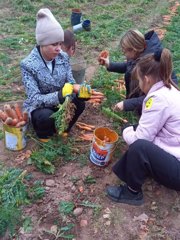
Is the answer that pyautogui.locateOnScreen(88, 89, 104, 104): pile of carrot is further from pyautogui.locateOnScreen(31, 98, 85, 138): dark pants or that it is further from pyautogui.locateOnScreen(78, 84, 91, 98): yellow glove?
pyautogui.locateOnScreen(78, 84, 91, 98): yellow glove

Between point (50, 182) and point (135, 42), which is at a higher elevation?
point (135, 42)

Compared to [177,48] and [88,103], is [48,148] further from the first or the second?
[177,48]

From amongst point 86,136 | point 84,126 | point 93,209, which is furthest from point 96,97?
point 93,209

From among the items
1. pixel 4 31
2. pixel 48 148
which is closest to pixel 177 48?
pixel 4 31

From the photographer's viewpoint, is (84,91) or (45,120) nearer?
(84,91)

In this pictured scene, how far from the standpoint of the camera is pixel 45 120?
3.40 metres

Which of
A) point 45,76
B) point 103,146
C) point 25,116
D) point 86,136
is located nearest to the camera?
point 103,146

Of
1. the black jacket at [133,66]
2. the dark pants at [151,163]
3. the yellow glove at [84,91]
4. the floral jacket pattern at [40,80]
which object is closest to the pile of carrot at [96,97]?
the black jacket at [133,66]

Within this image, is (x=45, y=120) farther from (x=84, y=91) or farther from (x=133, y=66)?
(x=133, y=66)

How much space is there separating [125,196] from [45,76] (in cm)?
138

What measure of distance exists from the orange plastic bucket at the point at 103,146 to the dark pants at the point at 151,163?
0.34 m

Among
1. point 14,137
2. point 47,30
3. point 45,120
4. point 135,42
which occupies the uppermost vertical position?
point 47,30

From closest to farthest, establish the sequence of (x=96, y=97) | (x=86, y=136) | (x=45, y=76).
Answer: (x=45, y=76) → (x=86, y=136) → (x=96, y=97)

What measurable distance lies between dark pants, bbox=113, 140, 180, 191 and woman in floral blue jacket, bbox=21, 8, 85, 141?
91cm
